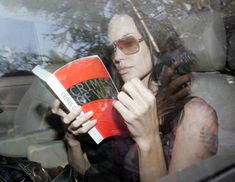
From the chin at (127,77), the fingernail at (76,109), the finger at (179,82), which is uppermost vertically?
the chin at (127,77)

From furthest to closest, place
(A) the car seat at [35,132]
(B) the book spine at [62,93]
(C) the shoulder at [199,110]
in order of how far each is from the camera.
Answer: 1. (A) the car seat at [35,132]
2. (C) the shoulder at [199,110]
3. (B) the book spine at [62,93]

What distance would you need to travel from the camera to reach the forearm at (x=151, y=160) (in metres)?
1.41

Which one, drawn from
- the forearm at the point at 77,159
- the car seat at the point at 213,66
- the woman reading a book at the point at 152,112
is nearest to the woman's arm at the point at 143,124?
the woman reading a book at the point at 152,112

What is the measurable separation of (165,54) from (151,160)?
1.32 ft

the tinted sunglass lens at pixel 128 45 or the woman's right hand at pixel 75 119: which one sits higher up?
the tinted sunglass lens at pixel 128 45

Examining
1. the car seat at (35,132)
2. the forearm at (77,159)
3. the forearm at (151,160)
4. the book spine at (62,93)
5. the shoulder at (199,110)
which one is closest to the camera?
the book spine at (62,93)

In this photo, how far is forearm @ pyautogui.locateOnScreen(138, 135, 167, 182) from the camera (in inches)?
55.6

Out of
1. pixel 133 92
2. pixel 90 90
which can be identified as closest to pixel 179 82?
pixel 133 92

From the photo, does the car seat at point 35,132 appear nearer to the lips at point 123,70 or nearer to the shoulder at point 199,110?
the lips at point 123,70

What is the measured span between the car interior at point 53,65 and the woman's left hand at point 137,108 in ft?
0.55

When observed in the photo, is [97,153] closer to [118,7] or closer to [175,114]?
[175,114]

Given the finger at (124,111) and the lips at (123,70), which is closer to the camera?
the finger at (124,111)

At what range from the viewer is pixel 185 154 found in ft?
4.84

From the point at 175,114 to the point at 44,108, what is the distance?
0.53 metres
